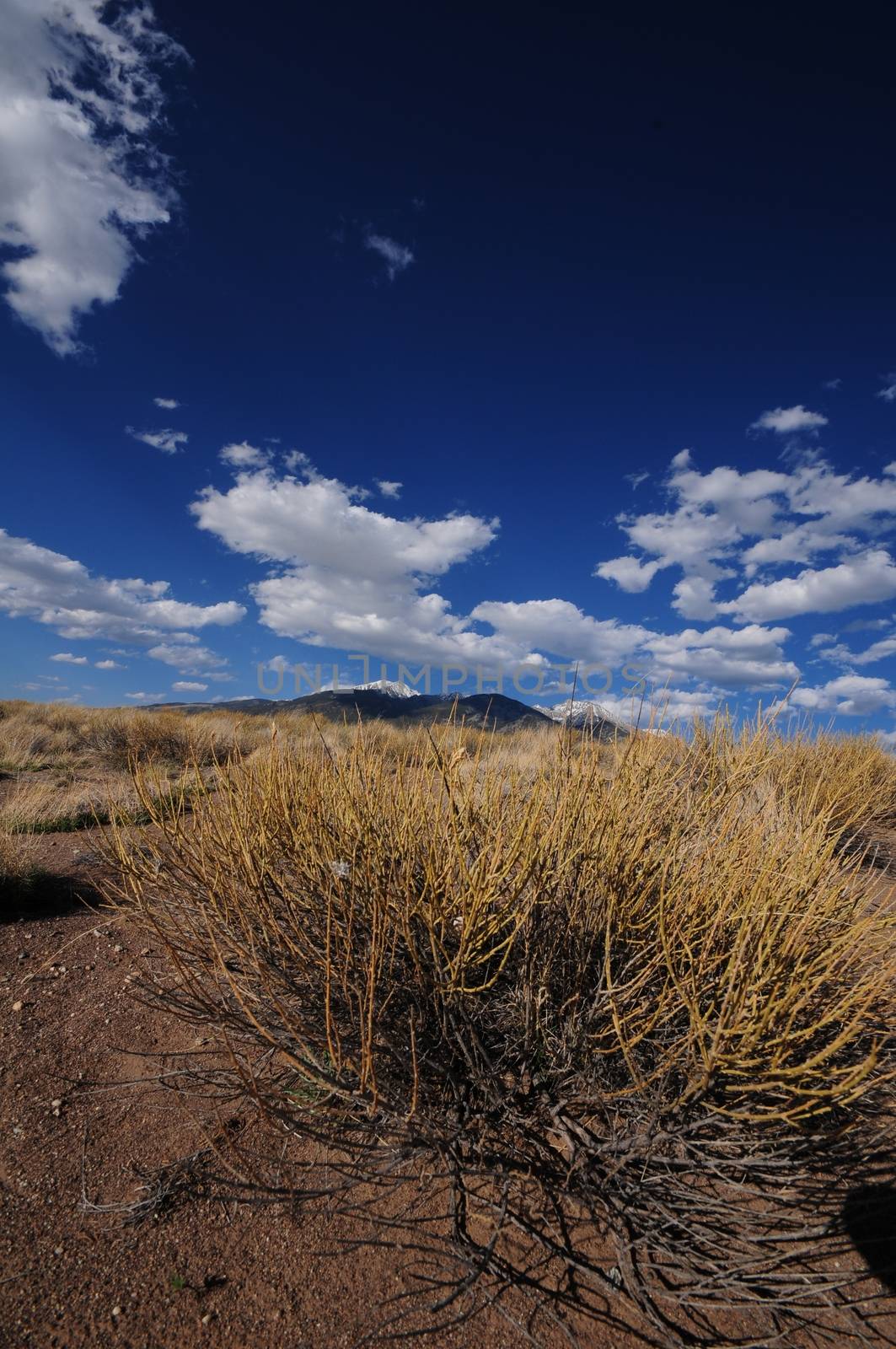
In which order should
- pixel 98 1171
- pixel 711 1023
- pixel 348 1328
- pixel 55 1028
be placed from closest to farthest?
pixel 348 1328 < pixel 711 1023 < pixel 98 1171 < pixel 55 1028

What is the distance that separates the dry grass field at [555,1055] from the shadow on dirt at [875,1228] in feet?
0.05

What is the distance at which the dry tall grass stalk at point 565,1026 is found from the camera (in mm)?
1788

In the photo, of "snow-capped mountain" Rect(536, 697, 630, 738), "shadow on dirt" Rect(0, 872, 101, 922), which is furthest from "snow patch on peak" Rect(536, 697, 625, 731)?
"shadow on dirt" Rect(0, 872, 101, 922)

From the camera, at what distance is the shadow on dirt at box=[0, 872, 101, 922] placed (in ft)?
14.6

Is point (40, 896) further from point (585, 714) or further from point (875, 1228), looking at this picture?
point (875, 1228)

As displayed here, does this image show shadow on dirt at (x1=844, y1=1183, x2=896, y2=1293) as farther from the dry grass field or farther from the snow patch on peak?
the snow patch on peak

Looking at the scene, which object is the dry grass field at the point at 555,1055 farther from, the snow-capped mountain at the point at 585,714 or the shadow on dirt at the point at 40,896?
the shadow on dirt at the point at 40,896

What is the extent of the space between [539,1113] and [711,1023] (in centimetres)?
68

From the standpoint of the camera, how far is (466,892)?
1.91m

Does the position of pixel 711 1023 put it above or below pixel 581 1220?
above

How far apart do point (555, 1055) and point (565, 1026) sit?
150mm

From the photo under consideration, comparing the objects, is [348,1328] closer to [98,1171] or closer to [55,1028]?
[98,1171]

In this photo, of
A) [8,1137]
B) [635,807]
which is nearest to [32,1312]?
[8,1137]

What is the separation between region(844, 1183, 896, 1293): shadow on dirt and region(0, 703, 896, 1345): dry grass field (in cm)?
2
